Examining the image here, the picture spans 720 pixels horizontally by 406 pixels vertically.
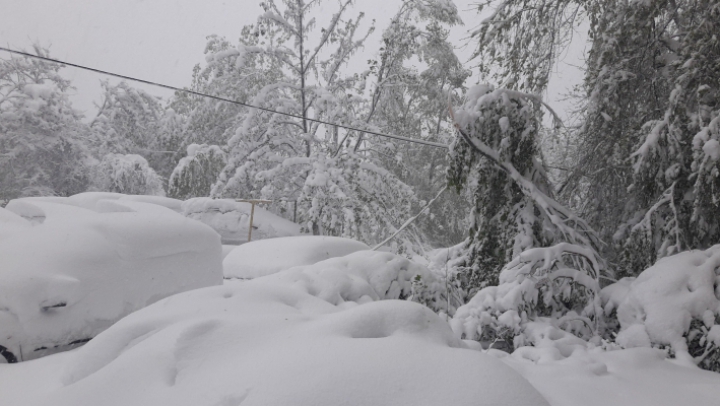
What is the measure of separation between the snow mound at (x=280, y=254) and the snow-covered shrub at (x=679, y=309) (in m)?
3.75

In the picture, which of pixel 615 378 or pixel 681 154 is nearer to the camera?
pixel 615 378

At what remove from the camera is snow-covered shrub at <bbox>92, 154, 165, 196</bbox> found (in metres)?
19.5

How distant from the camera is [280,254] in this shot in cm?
662

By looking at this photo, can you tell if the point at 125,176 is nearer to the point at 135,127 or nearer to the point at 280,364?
the point at 135,127

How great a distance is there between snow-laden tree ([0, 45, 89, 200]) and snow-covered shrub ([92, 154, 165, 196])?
758mm

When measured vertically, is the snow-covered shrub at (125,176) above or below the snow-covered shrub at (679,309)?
below

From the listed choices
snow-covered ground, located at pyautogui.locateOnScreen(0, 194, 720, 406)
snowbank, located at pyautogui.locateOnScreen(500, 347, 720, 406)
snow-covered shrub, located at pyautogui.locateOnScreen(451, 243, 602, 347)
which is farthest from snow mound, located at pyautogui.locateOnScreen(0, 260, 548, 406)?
snow-covered shrub, located at pyautogui.locateOnScreen(451, 243, 602, 347)

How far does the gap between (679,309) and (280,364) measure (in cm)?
334

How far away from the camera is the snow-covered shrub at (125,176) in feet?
63.9

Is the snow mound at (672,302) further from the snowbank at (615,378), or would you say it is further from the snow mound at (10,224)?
the snow mound at (10,224)

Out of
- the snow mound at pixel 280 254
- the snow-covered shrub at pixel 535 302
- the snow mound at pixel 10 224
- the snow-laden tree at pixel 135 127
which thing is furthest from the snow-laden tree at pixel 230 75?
the snow-covered shrub at pixel 535 302

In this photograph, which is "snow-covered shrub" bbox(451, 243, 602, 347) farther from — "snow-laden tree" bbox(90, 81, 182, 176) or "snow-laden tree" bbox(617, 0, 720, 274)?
"snow-laden tree" bbox(90, 81, 182, 176)

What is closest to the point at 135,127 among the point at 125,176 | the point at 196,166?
the point at 125,176

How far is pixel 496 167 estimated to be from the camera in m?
5.23
